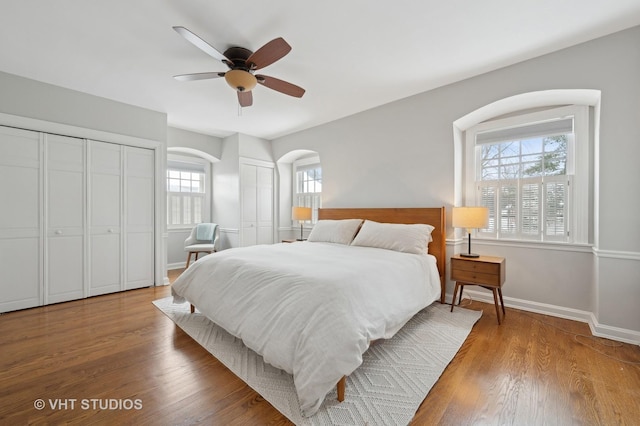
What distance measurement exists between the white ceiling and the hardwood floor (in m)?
2.61

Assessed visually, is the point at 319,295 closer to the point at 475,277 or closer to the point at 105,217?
the point at 475,277

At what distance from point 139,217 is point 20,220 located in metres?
1.14

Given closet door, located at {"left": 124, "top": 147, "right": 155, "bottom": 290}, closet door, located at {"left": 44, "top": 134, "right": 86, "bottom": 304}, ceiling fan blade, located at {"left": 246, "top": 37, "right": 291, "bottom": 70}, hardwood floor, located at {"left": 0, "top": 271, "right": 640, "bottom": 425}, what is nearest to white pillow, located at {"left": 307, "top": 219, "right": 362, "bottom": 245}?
hardwood floor, located at {"left": 0, "top": 271, "right": 640, "bottom": 425}

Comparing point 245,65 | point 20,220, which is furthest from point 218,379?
point 20,220

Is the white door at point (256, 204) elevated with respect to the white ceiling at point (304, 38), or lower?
lower

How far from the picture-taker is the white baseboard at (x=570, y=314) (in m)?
2.22

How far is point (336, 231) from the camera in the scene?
362 cm

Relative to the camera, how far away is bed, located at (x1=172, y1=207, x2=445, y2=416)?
1.48m

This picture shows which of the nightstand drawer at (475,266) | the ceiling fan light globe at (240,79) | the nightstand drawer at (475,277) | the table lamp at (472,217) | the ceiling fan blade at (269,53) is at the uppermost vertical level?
the ceiling fan blade at (269,53)

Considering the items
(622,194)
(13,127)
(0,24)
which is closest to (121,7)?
(0,24)

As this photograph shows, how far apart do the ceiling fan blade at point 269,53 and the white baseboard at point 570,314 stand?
3156mm

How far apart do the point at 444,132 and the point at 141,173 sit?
13.7 feet

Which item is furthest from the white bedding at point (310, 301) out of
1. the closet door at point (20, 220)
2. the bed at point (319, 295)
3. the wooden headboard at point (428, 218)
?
the closet door at point (20, 220)

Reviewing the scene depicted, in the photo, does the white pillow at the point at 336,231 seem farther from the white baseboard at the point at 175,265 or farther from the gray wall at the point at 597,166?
the white baseboard at the point at 175,265
